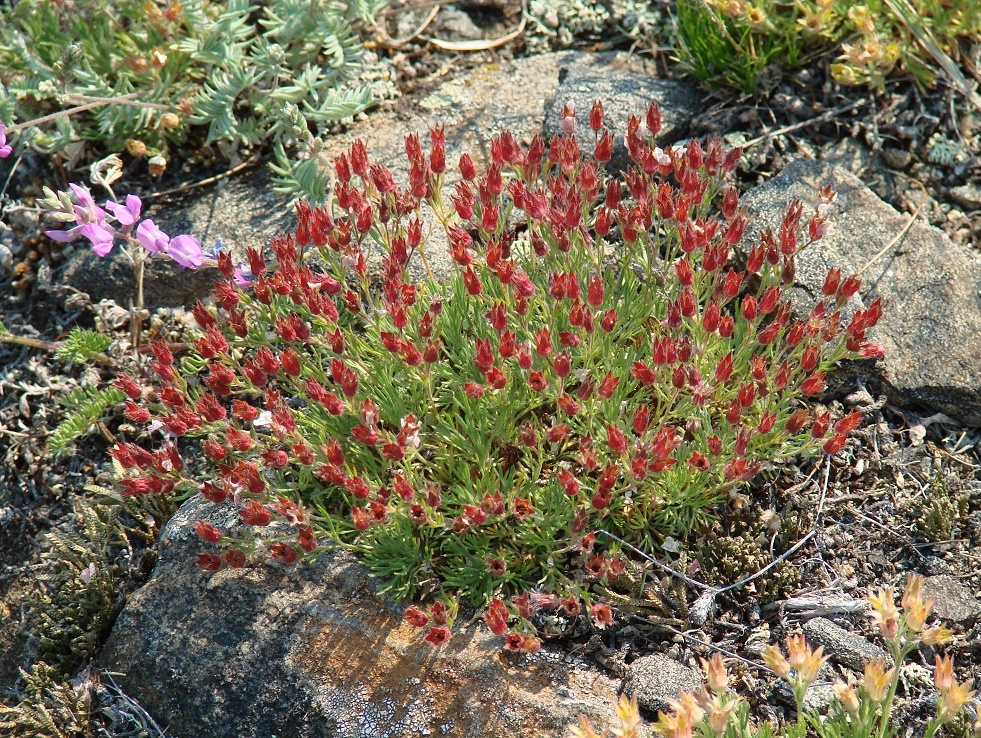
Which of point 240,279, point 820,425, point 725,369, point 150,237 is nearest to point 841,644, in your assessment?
point 820,425

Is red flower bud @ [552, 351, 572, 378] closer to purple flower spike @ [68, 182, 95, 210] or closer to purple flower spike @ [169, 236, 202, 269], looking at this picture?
purple flower spike @ [169, 236, 202, 269]

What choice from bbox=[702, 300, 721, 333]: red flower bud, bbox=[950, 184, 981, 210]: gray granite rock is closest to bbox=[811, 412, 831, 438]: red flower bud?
bbox=[702, 300, 721, 333]: red flower bud

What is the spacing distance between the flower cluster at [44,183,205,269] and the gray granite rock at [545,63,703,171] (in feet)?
6.31

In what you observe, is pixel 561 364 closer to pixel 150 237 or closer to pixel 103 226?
pixel 150 237

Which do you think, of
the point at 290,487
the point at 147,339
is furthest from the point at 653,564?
the point at 147,339

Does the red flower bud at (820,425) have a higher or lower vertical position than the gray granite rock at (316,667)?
higher

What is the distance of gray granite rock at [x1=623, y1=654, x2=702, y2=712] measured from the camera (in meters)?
2.81

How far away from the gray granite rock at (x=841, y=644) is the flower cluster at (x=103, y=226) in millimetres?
2565

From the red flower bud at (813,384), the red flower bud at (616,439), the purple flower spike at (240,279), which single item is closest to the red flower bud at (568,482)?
the red flower bud at (616,439)

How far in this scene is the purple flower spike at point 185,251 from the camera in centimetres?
338

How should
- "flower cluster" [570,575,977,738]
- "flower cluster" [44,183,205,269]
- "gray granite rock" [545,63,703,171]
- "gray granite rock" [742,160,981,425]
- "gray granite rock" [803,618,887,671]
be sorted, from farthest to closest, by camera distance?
"gray granite rock" [545,63,703,171], "gray granite rock" [742,160,981,425], "flower cluster" [44,183,205,269], "gray granite rock" [803,618,887,671], "flower cluster" [570,575,977,738]

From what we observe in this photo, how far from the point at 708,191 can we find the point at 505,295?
83 centimetres

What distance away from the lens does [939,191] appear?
426 cm

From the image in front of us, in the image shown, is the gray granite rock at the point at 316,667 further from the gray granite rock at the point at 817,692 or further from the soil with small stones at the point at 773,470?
the gray granite rock at the point at 817,692
